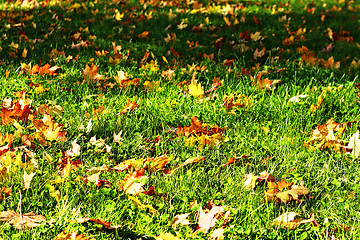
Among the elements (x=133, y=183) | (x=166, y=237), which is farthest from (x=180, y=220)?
(x=133, y=183)

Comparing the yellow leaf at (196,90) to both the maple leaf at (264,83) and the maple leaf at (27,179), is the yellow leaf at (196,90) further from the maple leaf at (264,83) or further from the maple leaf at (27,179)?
the maple leaf at (27,179)

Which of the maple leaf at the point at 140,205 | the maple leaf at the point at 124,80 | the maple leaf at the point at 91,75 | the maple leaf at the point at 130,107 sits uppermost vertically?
the maple leaf at the point at 91,75

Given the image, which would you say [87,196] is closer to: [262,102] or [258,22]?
[262,102]

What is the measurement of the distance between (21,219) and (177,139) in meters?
0.99

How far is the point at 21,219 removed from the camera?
1.58m

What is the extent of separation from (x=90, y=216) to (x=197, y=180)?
1.94 ft

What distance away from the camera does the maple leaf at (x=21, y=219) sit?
155 centimetres

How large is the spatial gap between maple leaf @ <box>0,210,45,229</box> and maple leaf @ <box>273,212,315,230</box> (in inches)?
42.5

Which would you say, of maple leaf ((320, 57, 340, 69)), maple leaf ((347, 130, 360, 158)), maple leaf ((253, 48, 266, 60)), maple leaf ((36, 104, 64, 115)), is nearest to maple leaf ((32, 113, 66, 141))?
maple leaf ((36, 104, 64, 115))

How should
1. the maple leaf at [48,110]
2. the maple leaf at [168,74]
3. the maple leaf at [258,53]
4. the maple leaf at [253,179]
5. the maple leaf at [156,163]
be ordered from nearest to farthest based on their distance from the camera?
1. the maple leaf at [253,179]
2. the maple leaf at [156,163]
3. the maple leaf at [48,110]
4. the maple leaf at [168,74]
5. the maple leaf at [258,53]

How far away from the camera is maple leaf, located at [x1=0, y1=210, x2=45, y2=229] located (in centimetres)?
155

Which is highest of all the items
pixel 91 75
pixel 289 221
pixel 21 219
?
pixel 91 75

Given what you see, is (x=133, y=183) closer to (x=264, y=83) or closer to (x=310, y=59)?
(x=264, y=83)

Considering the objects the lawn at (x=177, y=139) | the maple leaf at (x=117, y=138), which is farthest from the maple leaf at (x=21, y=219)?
the maple leaf at (x=117, y=138)
